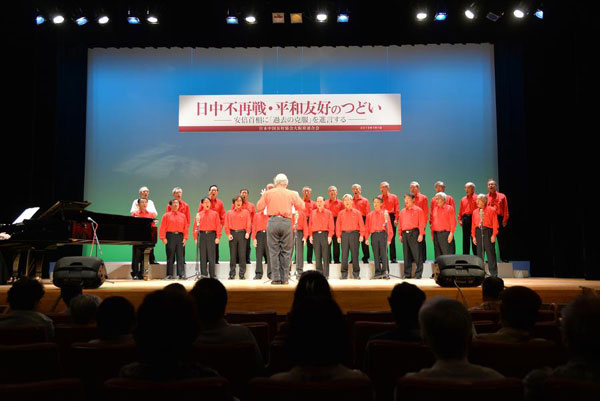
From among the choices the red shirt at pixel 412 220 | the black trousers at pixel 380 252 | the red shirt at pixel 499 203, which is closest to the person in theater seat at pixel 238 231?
the black trousers at pixel 380 252

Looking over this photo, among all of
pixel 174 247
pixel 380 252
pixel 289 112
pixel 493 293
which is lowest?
pixel 493 293

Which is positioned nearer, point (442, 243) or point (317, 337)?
point (317, 337)

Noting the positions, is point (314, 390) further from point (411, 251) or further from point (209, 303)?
point (411, 251)

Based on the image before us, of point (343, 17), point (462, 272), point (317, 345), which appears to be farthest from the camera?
point (343, 17)

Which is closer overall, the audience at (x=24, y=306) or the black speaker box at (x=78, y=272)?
the audience at (x=24, y=306)

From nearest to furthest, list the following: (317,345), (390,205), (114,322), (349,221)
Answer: (317,345), (114,322), (349,221), (390,205)

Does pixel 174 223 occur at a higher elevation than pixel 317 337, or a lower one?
higher

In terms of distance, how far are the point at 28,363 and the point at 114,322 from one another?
0.37 meters

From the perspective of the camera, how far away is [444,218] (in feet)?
30.8

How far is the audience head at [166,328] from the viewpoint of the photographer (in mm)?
1735

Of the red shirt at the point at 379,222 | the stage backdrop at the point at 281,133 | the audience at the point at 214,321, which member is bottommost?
the audience at the point at 214,321

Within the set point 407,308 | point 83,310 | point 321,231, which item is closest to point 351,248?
point 321,231

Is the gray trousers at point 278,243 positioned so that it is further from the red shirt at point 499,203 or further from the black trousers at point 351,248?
the red shirt at point 499,203

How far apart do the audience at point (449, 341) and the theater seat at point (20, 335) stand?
191 centimetres
